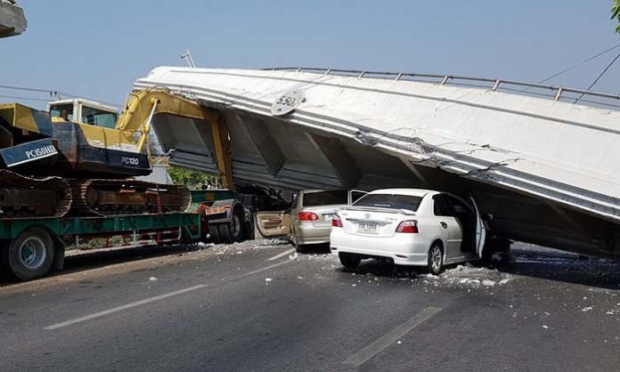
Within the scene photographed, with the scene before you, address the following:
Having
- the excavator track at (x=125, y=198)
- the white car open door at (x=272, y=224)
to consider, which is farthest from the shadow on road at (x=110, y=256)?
the white car open door at (x=272, y=224)

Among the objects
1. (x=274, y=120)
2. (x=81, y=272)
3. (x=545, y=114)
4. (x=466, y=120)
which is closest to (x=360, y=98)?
(x=274, y=120)

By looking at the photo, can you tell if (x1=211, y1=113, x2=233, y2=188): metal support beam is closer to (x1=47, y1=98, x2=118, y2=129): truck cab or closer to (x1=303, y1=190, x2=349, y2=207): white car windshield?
(x1=47, y1=98, x2=118, y2=129): truck cab

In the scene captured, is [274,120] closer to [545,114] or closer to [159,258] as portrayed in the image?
[159,258]

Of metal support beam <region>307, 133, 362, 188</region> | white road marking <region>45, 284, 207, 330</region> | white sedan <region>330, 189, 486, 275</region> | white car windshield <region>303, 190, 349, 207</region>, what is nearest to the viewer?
white road marking <region>45, 284, 207, 330</region>

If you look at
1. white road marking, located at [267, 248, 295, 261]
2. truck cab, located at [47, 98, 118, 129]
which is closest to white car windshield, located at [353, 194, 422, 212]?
white road marking, located at [267, 248, 295, 261]

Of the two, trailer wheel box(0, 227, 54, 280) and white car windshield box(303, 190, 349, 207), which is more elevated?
white car windshield box(303, 190, 349, 207)

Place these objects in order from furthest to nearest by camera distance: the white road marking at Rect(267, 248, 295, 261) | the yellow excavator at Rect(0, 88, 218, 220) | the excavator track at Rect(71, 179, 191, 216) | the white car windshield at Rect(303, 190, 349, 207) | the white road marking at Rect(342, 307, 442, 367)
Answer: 1. the white car windshield at Rect(303, 190, 349, 207)
2. the white road marking at Rect(267, 248, 295, 261)
3. the excavator track at Rect(71, 179, 191, 216)
4. the yellow excavator at Rect(0, 88, 218, 220)
5. the white road marking at Rect(342, 307, 442, 367)

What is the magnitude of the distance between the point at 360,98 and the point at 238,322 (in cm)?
1047

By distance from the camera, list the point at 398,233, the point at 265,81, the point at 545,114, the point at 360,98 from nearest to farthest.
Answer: the point at 398,233 → the point at 545,114 → the point at 360,98 → the point at 265,81

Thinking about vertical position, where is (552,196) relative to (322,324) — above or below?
above

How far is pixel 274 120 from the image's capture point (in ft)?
55.4

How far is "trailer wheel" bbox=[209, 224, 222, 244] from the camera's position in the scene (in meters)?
17.8

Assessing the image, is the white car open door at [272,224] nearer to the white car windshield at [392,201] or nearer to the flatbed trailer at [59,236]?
the flatbed trailer at [59,236]

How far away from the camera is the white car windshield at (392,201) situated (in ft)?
36.6
